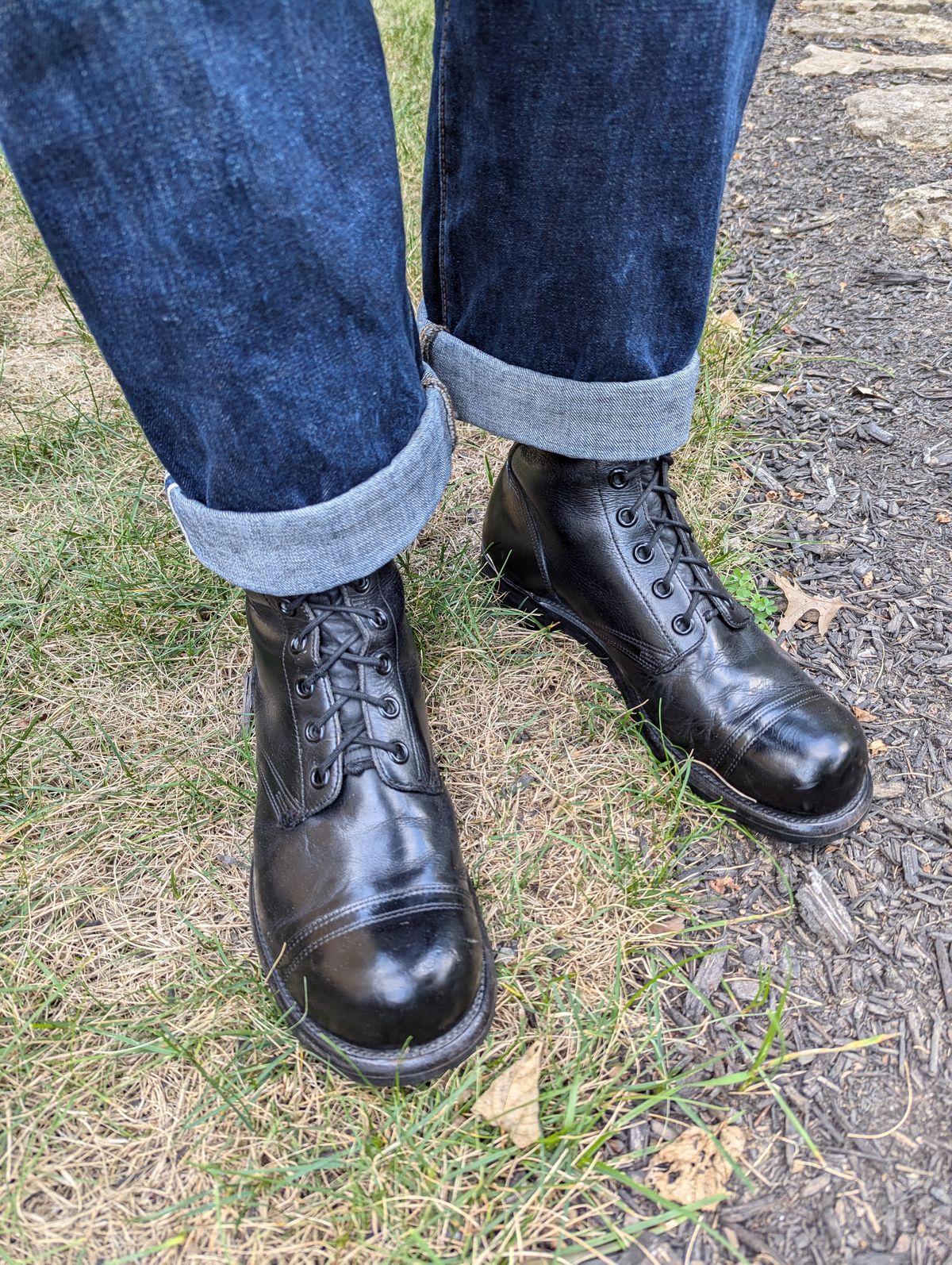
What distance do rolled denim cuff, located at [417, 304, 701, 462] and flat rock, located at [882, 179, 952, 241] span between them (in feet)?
5.97

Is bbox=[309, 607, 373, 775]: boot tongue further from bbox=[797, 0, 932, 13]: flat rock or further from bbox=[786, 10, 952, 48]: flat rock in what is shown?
bbox=[797, 0, 932, 13]: flat rock

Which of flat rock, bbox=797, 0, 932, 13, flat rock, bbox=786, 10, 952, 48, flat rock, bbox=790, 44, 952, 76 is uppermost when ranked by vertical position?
flat rock, bbox=797, 0, 932, 13

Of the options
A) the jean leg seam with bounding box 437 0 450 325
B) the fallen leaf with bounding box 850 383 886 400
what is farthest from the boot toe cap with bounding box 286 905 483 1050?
the fallen leaf with bounding box 850 383 886 400

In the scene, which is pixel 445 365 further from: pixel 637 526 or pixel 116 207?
pixel 116 207

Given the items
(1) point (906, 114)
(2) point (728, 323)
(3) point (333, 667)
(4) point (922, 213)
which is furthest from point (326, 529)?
(1) point (906, 114)

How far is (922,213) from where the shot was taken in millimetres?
2689

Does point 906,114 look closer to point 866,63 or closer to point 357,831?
point 866,63

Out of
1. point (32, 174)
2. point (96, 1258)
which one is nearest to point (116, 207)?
point (32, 174)

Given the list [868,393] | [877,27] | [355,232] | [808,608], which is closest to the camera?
[355,232]

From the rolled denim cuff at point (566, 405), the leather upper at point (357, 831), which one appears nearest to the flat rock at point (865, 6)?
the rolled denim cuff at point (566, 405)

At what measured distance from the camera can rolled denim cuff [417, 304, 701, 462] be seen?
1.32m

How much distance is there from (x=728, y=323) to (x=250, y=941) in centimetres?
205

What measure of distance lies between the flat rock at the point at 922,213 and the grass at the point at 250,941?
1.32 metres

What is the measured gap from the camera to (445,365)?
140cm
